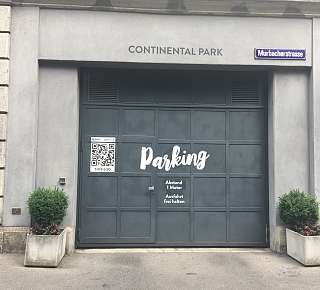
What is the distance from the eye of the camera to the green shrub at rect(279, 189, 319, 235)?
8.91m

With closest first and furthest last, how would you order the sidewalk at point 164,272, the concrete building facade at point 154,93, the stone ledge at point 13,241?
the sidewalk at point 164,272
the stone ledge at point 13,241
the concrete building facade at point 154,93

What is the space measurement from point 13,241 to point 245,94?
561 cm

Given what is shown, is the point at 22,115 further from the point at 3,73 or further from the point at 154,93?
the point at 154,93

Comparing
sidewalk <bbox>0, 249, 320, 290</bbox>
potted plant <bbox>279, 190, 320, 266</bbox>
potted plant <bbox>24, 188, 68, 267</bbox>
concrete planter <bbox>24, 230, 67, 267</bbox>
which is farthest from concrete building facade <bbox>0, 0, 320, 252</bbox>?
concrete planter <bbox>24, 230, 67, 267</bbox>

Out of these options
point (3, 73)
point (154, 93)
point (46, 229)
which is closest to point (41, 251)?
point (46, 229)

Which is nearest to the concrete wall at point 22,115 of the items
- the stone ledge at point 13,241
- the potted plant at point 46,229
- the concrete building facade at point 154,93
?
the concrete building facade at point 154,93

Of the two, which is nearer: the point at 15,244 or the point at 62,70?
the point at 15,244

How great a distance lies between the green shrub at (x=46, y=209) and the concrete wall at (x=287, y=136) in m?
4.28

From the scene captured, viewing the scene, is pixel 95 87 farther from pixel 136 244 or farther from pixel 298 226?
pixel 298 226

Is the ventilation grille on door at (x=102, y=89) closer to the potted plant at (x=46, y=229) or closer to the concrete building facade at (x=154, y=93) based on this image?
the concrete building facade at (x=154, y=93)

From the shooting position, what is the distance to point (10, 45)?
30.0 ft

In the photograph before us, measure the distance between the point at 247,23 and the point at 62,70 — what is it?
390 cm

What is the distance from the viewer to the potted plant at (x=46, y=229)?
795 centimetres

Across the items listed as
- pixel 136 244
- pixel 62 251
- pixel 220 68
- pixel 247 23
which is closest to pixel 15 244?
pixel 62 251
